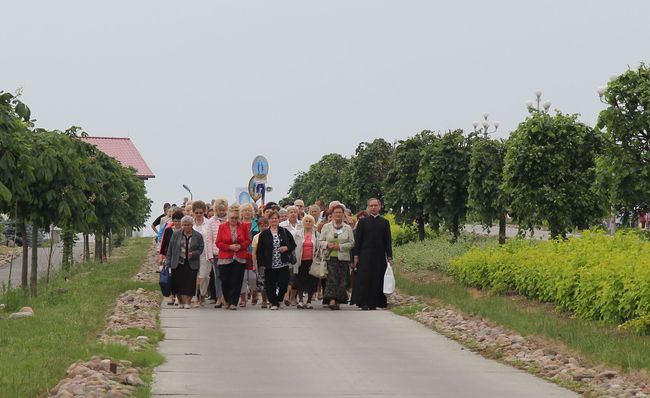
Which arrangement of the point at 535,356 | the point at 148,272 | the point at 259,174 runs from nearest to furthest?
the point at 535,356
the point at 259,174
the point at 148,272

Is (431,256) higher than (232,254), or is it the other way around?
(431,256)

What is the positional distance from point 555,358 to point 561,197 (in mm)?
14745

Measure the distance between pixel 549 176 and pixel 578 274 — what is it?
9940 mm

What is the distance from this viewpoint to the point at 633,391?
11695 mm

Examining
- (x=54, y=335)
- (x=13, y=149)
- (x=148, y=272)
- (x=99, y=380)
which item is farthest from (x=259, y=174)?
(x=99, y=380)

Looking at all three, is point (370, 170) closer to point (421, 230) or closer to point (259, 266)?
point (421, 230)

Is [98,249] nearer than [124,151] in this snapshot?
Yes

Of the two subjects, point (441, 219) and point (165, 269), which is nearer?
point (165, 269)

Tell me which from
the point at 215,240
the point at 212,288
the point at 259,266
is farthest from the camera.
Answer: the point at 212,288

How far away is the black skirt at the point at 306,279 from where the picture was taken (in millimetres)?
22766

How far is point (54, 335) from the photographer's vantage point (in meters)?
16.2

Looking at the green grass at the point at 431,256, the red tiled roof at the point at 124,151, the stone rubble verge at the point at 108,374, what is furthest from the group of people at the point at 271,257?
A: the red tiled roof at the point at 124,151

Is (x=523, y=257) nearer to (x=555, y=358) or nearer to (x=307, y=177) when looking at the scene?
(x=555, y=358)

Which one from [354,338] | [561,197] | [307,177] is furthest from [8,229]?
[354,338]
